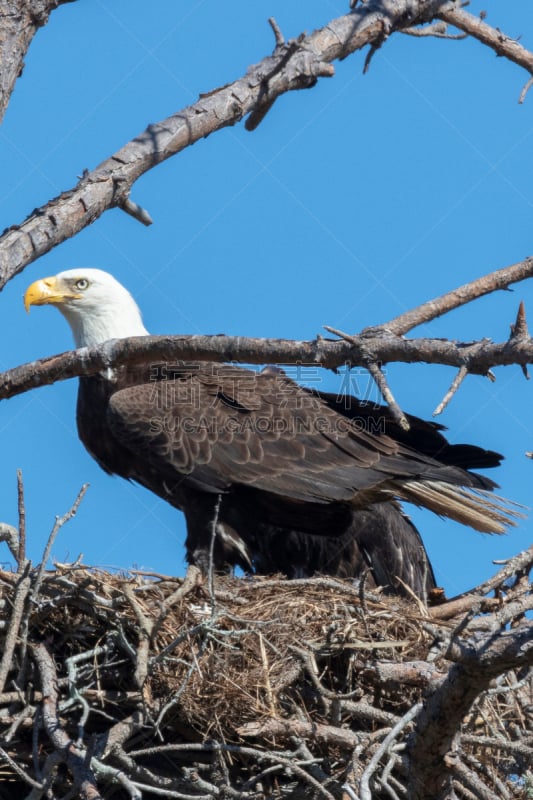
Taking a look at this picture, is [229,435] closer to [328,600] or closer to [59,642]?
[328,600]

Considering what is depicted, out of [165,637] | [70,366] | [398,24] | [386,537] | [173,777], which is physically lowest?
[173,777]

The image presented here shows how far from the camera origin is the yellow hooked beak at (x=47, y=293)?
22.9 feet

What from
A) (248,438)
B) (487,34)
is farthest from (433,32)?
(248,438)

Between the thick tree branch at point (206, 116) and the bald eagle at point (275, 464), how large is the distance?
51.5 inches

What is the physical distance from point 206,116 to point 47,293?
7.28 feet

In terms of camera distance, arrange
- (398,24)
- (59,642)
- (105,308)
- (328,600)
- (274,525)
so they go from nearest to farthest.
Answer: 1. (59,642)
2. (328,600)
3. (398,24)
4. (274,525)
5. (105,308)

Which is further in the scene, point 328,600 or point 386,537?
point 386,537

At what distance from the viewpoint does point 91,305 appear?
23.8ft

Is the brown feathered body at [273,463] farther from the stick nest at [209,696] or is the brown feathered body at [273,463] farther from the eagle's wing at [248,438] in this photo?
the stick nest at [209,696]

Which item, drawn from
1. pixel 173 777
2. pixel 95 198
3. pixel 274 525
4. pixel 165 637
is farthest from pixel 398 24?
pixel 173 777

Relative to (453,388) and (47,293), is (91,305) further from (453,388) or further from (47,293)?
(453,388)

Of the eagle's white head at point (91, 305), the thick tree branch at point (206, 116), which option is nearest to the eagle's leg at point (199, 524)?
the eagle's white head at point (91, 305)

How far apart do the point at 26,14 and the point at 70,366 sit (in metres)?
1.39

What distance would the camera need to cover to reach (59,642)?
5.01 m
